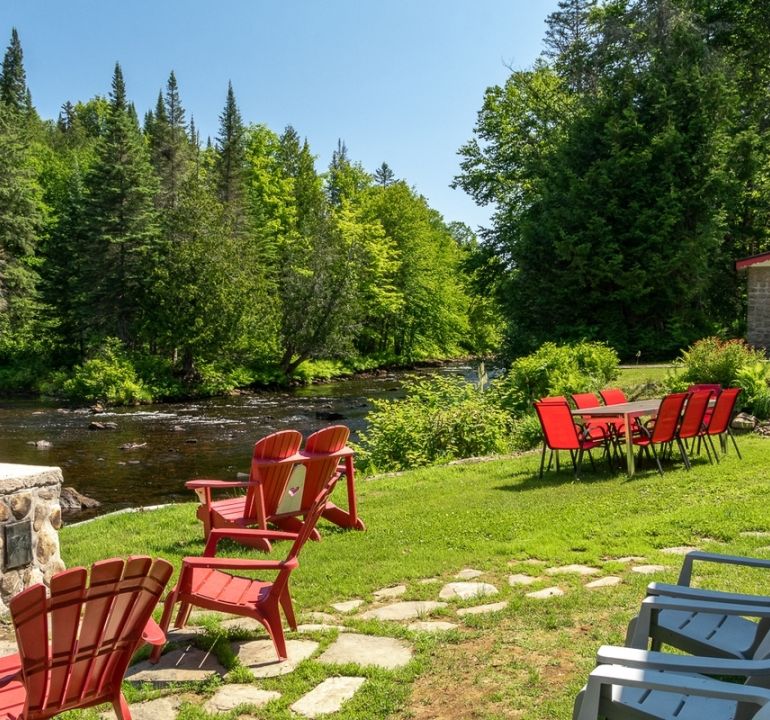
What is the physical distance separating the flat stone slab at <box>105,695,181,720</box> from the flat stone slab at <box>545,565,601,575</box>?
2.82m

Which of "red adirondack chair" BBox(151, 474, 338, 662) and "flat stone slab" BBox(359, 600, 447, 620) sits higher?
"red adirondack chair" BBox(151, 474, 338, 662)

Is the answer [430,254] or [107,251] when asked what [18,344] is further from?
[430,254]

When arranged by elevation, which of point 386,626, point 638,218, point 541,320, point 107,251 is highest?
point 107,251

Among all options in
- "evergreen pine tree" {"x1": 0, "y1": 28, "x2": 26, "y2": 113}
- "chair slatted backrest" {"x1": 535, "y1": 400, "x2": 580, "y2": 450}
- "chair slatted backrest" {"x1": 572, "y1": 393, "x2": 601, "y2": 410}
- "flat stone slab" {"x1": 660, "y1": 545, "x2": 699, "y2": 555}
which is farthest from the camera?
"evergreen pine tree" {"x1": 0, "y1": 28, "x2": 26, "y2": 113}

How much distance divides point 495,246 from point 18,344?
23360 mm

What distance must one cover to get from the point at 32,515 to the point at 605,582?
12.5 ft

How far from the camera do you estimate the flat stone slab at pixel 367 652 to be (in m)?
3.92

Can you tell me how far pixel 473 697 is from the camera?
342 cm

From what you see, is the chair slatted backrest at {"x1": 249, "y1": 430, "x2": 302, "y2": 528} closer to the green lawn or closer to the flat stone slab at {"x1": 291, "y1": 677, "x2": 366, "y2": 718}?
the green lawn

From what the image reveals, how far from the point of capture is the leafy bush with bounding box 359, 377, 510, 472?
1254 centimetres

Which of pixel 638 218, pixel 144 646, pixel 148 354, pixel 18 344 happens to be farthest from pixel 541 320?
pixel 18 344

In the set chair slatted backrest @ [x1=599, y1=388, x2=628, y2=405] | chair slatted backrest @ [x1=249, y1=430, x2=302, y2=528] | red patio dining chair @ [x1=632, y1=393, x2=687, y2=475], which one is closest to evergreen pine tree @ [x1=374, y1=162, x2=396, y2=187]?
chair slatted backrest @ [x1=599, y1=388, x2=628, y2=405]

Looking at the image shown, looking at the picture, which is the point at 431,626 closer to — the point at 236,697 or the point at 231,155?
the point at 236,697

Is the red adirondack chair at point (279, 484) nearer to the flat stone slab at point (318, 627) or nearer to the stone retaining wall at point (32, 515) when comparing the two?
the stone retaining wall at point (32, 515)
